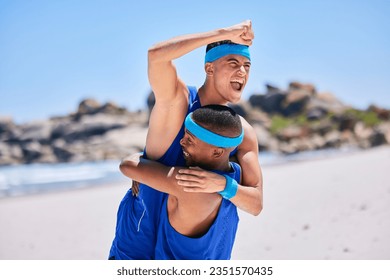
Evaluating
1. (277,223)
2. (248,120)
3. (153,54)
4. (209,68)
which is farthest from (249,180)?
(248,120)

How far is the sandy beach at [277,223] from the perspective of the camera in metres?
4.30

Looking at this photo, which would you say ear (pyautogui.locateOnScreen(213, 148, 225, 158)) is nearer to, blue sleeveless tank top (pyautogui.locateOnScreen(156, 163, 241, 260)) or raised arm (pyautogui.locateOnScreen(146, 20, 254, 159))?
blue sleeveless tank top (pyautogui.locateOnScreen(156, 163, 241, 260))

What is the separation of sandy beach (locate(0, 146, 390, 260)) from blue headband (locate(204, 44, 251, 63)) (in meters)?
2.12

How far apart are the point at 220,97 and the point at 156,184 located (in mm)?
522

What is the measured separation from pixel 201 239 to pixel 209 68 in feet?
2.54

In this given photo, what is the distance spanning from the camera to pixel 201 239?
221 centimetres

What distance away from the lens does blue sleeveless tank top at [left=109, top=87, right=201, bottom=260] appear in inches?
91.8

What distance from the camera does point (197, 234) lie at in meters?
2.25

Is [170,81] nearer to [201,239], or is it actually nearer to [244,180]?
[244,180]

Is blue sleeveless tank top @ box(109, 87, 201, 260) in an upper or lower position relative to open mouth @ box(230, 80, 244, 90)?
lower

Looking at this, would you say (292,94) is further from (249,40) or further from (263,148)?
(249,40)

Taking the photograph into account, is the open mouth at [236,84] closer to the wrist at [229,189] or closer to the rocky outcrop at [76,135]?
the wrist at [229,189]

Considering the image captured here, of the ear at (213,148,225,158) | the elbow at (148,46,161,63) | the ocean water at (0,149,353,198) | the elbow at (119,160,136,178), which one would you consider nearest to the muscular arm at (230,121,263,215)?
the ear at (213,148,225,158)

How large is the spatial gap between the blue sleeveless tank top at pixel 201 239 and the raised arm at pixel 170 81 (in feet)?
0.93
